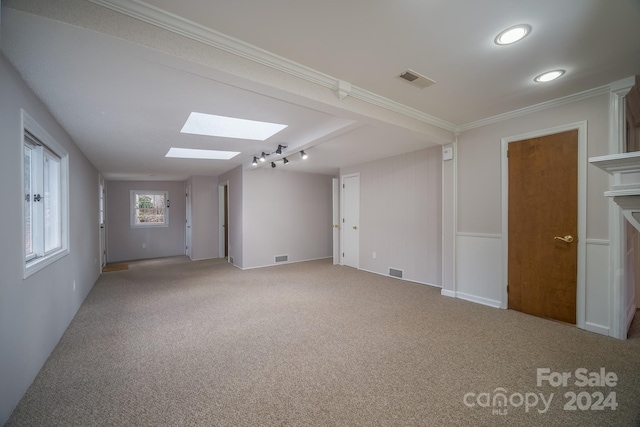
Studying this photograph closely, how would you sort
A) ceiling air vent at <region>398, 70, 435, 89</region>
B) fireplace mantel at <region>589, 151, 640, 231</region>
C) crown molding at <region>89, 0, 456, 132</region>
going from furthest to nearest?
ceiling air vent at <region>398, 70, 435, 89</region>
crown molding at <region>89, 0, 456, 132</region>
fireplace mantel at <region>589, 151, 640, 231</region>

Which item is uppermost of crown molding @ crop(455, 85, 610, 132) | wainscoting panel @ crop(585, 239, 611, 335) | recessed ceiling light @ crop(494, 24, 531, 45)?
recessed ceiling light @ crop(494, 24, 531, 45)

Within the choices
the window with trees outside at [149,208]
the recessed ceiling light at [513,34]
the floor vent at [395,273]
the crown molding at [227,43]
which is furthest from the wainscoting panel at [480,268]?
the window with trees outside at [149,208]

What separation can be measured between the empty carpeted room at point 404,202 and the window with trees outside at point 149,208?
3.69m

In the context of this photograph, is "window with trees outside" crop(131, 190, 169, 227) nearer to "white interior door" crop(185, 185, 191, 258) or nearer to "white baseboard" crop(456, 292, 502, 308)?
"white interior door" crop(185, 185, 191, 258)

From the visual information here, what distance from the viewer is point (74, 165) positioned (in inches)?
150

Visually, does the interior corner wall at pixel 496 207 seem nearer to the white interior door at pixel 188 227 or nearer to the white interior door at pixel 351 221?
the white interior door at pixel 351 221

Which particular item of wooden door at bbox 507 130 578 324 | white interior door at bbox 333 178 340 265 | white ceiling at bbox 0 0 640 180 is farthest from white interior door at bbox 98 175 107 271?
wooden door at bbox 507 130 578 324

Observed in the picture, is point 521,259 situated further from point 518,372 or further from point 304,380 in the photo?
point 304,380

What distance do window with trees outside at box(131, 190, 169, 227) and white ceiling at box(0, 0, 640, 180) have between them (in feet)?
17.9

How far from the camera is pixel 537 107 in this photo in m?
3.17

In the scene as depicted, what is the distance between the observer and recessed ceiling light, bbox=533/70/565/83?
95.9 inches

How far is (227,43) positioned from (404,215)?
4109 mm

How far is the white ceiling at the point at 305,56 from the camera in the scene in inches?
63.4

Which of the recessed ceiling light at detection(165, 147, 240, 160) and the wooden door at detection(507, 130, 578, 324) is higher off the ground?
the recessed ceiling light at detection(165, 147, 240, 160)
